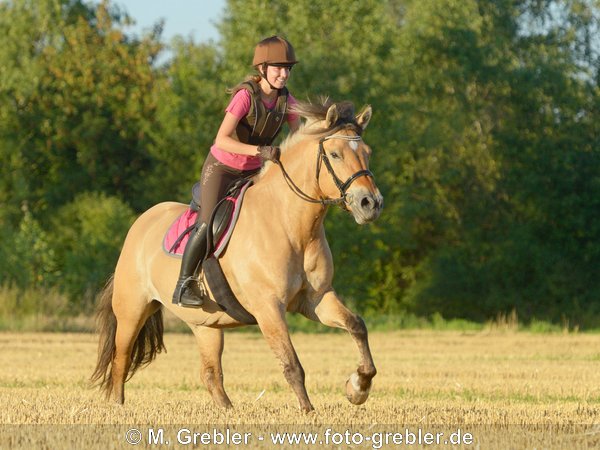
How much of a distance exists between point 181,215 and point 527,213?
32811mm

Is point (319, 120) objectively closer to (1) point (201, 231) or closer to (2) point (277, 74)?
(2) point (277, 74)

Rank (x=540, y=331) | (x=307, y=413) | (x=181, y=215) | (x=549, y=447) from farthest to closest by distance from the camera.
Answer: (x=540, y=331)
(x=181, y=215)
(x=307, y=413)
(x=549, y=447)

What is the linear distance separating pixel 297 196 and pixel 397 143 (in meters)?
33.9

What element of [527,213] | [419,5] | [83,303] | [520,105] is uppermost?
[419,5]

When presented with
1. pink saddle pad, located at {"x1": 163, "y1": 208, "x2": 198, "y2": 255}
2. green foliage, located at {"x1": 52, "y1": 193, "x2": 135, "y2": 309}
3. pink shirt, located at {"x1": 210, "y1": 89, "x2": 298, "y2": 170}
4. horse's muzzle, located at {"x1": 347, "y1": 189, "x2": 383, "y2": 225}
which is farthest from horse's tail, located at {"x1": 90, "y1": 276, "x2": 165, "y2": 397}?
green foliage, located at {"x1": 52, "y1": 193, "x2": 135, "y2": 309}

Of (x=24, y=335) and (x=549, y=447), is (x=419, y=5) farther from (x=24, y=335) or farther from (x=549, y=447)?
(x=549, y=447)

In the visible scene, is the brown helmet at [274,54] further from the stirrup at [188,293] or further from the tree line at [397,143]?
the tree line at [397,143]

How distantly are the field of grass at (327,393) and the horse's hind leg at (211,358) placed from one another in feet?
0.57

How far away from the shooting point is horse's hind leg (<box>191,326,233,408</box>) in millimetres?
11758

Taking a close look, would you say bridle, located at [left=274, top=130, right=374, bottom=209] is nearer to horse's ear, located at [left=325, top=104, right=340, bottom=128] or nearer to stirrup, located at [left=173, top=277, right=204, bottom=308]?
horse's ear, located at [left=325, top=104, right=340, bottom=128]

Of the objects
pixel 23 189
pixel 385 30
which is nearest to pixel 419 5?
pixel 385 30

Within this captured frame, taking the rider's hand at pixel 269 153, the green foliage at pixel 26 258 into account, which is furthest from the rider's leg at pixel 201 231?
the green foliage at pixel 26 258

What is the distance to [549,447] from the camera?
26.7 ft

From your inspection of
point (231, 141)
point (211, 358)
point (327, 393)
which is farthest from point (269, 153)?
point (327, 393)
